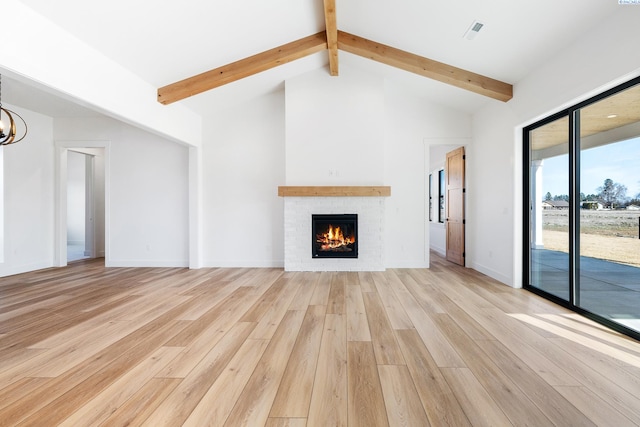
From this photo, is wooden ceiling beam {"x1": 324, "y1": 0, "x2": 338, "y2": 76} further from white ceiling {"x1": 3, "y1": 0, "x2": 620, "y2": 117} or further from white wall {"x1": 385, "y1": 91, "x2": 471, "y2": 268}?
white wall {"x1": 385, "y1": 91, "x2": 471, "y2": 268}

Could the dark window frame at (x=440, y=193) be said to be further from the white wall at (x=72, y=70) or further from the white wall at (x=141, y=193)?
the white wall at (x=72, y=70)

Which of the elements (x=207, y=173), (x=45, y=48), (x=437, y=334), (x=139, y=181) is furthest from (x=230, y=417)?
(x=139, y=181)

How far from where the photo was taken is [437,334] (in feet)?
8.23

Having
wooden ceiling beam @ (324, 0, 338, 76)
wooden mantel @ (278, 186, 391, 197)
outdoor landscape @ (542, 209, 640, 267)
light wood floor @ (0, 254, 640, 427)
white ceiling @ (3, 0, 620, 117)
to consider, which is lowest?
light wood floor @ (0, 254, 640, 427)

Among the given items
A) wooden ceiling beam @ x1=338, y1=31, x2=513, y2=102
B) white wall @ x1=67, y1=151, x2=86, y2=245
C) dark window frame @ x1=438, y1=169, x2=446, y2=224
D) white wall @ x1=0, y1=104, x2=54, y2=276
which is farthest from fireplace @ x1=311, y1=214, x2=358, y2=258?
white wall @ x1=67, y1=151, x2=86, y2=245

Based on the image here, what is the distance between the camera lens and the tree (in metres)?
2.62

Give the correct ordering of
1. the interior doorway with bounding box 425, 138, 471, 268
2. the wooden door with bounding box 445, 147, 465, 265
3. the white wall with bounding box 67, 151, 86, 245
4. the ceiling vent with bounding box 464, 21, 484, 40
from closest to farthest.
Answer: the ceiling vent with bounding box 464, 21, 484, 40
the wooden door with bounding box 445, 147, 465, 265
the interior doorway with bounding box 425, 138, 471, 268
the white wall with bounding box 67, 151, 86, 245

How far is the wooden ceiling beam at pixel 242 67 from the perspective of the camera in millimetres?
4293

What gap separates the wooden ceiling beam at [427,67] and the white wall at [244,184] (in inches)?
70.3

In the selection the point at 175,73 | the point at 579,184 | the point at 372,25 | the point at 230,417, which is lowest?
the point at 230,417

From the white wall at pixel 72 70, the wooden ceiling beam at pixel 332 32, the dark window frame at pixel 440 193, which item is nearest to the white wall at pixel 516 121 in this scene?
the dark window frame at pixel 440 193

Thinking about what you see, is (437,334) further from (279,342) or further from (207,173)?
(207,173)

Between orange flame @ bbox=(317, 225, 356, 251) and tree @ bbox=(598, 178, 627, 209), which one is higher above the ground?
tree @ bbox=(598, 178, 627, 209)

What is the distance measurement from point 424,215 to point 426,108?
6.51ft
